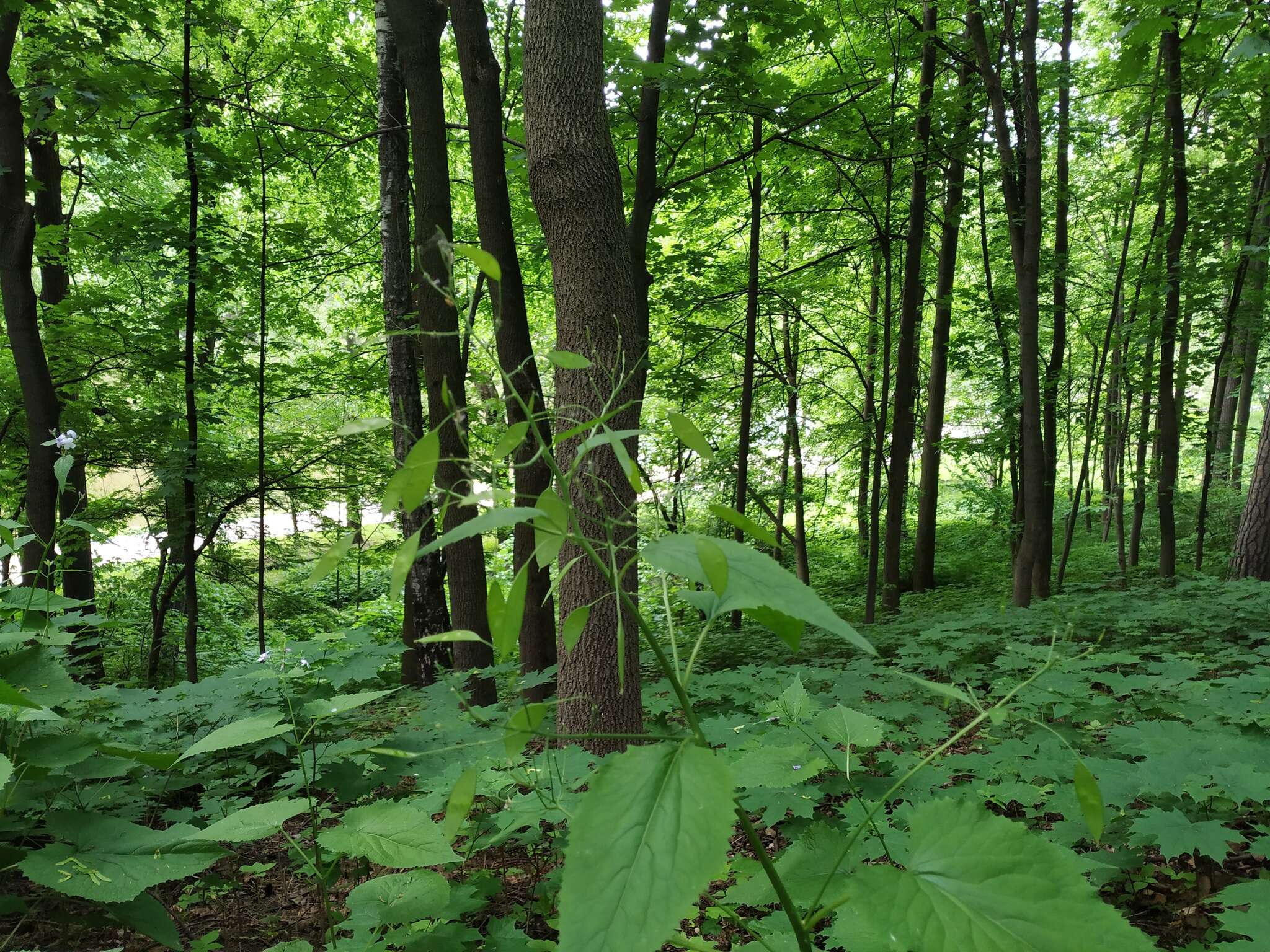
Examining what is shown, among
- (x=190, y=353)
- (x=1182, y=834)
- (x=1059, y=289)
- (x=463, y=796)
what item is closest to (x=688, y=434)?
(x=463, y=796)

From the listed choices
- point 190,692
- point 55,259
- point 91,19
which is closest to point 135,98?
point 91,19

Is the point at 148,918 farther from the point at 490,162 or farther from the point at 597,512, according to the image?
the point at 490,162

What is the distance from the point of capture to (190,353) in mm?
5723

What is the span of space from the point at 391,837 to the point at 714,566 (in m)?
1.19

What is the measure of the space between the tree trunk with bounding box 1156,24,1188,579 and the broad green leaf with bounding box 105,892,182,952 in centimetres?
894

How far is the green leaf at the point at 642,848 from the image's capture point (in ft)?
1.76

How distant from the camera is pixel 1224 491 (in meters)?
12.2

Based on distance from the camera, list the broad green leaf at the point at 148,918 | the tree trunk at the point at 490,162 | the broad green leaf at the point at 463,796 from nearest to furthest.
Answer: the broad green leaf at the point at 463,796, the broad green leaf at the point at 148,918, the tree trunk at the point at 490,162

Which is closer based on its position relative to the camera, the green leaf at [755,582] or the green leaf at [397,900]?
the green leaf at [755,582]

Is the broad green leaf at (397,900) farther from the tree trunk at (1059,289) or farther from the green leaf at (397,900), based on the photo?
the tree trunk at (1059,289)

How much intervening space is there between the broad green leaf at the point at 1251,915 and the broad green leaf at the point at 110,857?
1995 mm

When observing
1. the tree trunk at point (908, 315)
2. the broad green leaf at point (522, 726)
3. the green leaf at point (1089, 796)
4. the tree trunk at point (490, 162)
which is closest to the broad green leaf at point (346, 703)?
the broad green leaf at point (522, 726)

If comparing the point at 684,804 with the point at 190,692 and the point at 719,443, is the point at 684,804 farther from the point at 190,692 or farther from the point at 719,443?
the point at 719,443

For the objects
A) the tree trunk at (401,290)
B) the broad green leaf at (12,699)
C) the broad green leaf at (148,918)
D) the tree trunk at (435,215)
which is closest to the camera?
the broad green leaf at (12,699)
